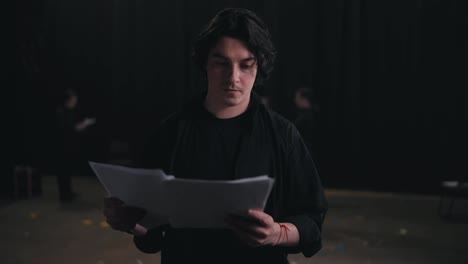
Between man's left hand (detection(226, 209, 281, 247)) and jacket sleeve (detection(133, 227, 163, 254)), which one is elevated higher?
man's left hand (detection(226, 209, 281, 247))

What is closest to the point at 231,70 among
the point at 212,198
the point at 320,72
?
the point at 212,198

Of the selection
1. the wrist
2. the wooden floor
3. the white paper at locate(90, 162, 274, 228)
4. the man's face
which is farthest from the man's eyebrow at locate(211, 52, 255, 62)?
the wooden floor

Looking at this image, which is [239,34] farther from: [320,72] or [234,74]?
[320,72]

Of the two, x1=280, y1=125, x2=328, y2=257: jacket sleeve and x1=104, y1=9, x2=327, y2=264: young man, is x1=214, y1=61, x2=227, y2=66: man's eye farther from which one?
x1=280, y1=125, x2=328, y2=257: jacket sleeve

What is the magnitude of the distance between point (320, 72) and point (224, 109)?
5.98m

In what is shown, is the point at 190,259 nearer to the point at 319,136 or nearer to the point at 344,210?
the point at 344,210

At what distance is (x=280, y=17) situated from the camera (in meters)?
7.24

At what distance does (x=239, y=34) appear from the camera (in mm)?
1318

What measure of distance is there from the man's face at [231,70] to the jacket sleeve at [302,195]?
0.52ft

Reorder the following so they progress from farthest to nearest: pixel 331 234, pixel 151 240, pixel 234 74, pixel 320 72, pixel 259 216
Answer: pixel 320 72
pixel 331 234
pixel 151 240
pixel 234 74
pixel 259 216

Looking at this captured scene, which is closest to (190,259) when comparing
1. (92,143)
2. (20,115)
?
(20,115)

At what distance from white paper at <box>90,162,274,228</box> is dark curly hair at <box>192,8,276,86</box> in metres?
0.34

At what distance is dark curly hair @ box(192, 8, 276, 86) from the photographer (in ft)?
4.32

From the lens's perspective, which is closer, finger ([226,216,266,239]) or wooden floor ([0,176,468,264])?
finger ([226,216,266,239])
